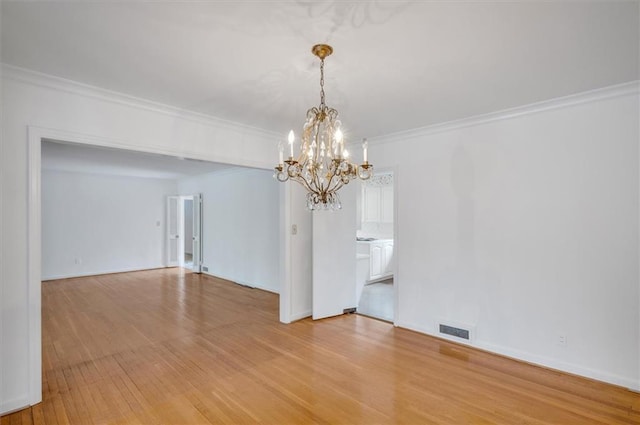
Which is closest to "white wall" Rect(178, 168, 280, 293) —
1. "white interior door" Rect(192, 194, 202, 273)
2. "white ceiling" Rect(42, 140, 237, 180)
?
"white interior door" Rect(192, 194, 202, 273)

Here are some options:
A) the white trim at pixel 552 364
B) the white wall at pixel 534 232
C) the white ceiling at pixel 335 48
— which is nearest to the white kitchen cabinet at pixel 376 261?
the white wall at pixel 534 232

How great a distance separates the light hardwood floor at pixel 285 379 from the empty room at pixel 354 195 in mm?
25

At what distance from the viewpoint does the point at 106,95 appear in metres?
2.92

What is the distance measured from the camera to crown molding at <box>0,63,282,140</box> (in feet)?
8.20

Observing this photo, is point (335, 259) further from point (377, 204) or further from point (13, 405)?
point (377, 204)

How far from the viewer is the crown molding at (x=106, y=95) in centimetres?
250

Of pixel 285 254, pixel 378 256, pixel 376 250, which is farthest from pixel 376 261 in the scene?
pixel 285 254

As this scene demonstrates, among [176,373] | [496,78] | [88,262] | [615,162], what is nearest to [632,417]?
[615,162]

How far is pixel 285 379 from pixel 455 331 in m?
2.08

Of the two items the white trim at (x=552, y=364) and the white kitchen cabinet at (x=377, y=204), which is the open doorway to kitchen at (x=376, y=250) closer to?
the white kitchen cabinet at (x=377, y=204)

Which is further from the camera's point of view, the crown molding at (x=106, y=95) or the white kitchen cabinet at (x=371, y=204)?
the white kitchen cabinet at (x=371, y=204)

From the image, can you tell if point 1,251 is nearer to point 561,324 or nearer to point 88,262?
point 561,324

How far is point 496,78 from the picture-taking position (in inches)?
104

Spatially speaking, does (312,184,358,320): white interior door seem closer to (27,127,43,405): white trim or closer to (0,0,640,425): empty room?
(0,0,640,425): empty room
